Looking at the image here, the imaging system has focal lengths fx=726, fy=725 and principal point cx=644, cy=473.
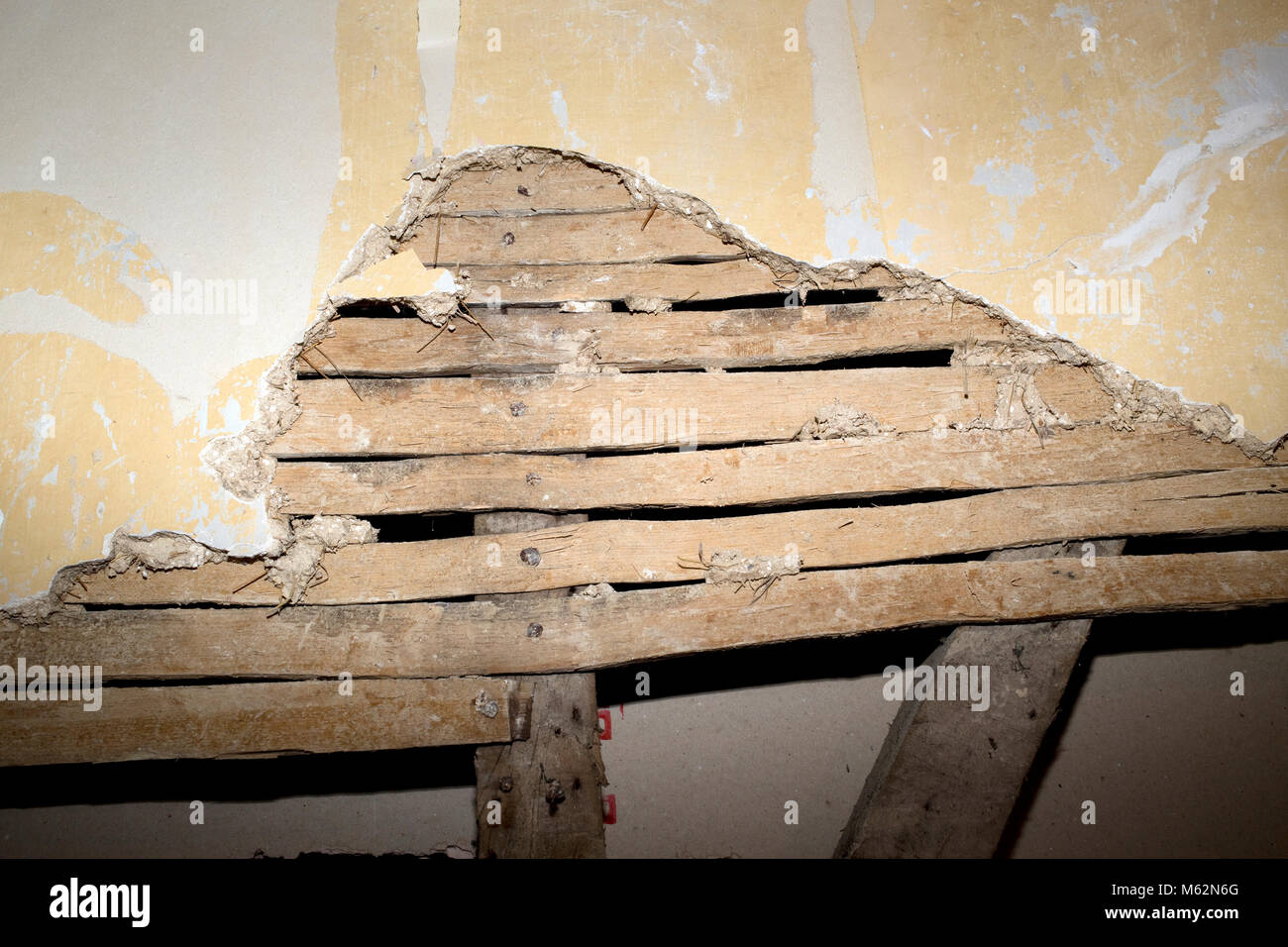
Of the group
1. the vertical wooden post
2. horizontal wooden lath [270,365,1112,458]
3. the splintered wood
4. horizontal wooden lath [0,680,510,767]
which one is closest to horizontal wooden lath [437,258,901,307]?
the splintered wood

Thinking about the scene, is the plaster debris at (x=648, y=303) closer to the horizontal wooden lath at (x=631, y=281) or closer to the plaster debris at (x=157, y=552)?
the horizontal wooden lath at (x=631, y=281)

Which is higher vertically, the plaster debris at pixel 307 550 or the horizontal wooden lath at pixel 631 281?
the horizontal wooden lath at pixel 631 281

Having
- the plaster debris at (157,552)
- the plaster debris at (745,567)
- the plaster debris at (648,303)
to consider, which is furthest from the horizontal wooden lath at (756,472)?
the plaster debris at (648,303)

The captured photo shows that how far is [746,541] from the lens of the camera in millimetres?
1739

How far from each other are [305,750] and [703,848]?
1420 mm

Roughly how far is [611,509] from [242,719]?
37.7 inches

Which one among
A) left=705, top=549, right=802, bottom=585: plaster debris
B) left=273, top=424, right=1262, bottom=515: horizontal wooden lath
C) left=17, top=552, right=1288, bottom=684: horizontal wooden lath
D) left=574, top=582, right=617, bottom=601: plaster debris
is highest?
left=273, top=424, right=1262, bottom=515: horizontal wooden lath

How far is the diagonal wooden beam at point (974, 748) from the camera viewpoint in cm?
175

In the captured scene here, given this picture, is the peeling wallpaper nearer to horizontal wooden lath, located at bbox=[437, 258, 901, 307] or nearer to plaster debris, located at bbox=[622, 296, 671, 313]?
horizontal wooden lath, located at bbox=[437, 258, 901, 307]

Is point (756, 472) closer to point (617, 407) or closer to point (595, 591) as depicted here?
point (617, 407)

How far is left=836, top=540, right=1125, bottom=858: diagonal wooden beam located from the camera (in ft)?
5.73

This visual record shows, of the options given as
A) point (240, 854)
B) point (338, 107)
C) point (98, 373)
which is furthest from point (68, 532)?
point (240, 854)
